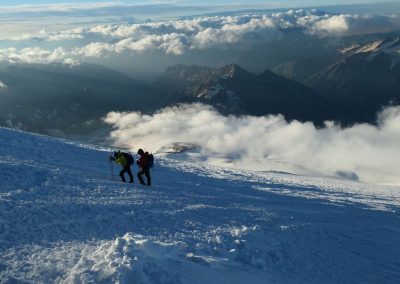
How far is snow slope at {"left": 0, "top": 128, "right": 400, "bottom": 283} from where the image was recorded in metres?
13.8

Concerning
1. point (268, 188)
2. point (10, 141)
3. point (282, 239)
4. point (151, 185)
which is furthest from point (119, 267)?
point (10, 141)

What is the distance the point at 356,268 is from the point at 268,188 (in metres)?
14.9

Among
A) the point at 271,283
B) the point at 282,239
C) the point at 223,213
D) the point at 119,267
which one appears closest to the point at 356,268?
the point at 282,239

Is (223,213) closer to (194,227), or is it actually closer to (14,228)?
(194,227)

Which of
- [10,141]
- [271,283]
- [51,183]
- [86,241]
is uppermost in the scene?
[10,141]

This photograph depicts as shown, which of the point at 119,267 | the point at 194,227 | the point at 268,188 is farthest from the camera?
the point at 268,188

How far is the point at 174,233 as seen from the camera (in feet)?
57.1

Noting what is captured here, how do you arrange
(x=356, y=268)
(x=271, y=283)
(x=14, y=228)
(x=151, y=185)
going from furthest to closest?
(x=151, y=185) < (x=356, y=268) < (x=14, y=228) < (x=271, y=283)

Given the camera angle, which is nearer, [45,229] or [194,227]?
[45,229]

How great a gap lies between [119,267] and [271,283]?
4.99 m

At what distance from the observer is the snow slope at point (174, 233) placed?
545 inches

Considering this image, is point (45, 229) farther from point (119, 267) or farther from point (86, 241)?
point (119, 267)

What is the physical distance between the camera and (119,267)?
13.2 meters

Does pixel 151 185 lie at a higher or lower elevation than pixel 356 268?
higher
